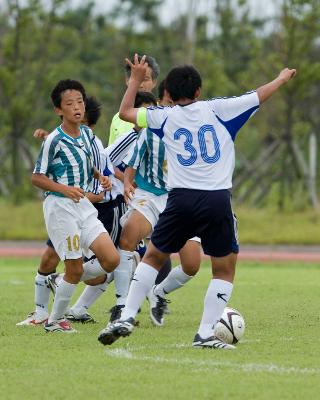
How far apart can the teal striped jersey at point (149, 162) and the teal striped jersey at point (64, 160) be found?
741 mm

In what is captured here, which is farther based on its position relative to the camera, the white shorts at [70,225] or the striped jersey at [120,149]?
the striped jersey at [120,149]

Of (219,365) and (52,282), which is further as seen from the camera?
(52,282)

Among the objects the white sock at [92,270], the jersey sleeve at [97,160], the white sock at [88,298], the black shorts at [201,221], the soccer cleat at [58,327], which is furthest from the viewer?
the white sock at [88,298]

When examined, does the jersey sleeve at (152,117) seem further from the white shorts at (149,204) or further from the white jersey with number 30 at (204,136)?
the white shorts at (149,204)

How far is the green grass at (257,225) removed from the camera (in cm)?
2470

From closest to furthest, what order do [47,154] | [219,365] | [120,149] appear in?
[219,365] < [47,154] < [120,149]

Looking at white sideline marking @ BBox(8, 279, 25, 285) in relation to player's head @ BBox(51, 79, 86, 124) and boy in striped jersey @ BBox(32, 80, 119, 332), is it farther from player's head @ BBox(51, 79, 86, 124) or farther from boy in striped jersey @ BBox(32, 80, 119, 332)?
player's head @ BBox(51, 79, 86, 124)

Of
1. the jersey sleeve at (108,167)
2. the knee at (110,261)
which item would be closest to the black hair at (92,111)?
the jersey sleeve at (108,167)

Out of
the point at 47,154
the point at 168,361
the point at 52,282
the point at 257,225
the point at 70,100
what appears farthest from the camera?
the point at 257,225

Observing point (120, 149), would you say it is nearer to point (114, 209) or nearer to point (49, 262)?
point (114, 209)

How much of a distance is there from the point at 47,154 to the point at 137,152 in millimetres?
1116

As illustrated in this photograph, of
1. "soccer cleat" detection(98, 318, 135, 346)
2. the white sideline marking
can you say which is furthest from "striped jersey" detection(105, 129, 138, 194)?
the white sideline marking

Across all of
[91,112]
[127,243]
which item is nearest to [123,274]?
[127,243]

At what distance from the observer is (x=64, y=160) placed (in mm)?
9445
